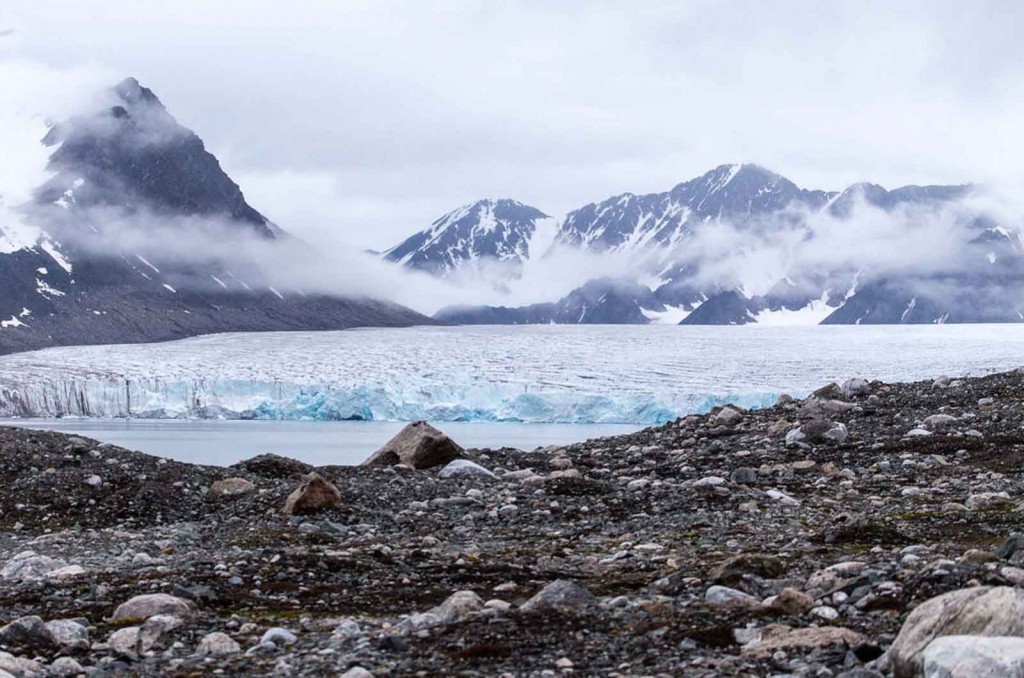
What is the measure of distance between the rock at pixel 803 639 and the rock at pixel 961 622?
49 centimetres

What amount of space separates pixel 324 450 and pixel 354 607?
2903 centimetres

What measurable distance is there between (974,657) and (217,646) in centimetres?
389

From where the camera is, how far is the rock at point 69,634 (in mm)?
6094

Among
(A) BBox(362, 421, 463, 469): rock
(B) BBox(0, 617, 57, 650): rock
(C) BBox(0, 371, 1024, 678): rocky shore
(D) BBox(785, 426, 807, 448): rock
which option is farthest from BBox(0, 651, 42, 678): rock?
(D) BBox(785, 426, 807, 448): rock

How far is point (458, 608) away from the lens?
6543 mm

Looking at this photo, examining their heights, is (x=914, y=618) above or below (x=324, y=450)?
above

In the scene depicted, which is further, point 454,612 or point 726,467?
point 726,467

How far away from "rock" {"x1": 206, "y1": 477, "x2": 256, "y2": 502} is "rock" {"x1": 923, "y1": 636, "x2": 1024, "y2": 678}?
10451 millimetres

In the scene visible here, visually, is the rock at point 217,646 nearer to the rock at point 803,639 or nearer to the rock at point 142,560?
the rock at point 803,639

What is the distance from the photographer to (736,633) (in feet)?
18.7

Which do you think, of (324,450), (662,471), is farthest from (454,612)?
(324,450)

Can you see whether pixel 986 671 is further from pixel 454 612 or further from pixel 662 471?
pixel 662 471

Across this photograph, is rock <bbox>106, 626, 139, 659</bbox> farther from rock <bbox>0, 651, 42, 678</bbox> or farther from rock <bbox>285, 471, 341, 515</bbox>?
rock <bbox>285, 471, 341, 515</bbox>

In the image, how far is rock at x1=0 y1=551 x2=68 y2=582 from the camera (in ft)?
30.3
